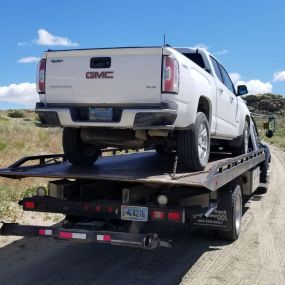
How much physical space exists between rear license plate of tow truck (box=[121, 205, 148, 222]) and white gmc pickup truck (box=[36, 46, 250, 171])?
0.92 metres

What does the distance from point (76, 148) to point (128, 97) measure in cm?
165

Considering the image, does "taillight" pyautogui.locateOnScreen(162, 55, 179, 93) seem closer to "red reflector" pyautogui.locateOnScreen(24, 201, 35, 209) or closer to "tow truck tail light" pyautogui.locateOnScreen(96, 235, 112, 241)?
"tow truck tail light" pyautogui.locateOnScreen(96, 235, 112, 241)

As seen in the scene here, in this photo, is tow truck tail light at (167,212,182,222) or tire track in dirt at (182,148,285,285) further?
tire track in dirt at (182,148,285,285)

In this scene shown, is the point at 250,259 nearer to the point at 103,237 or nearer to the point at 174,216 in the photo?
the point at 174,216

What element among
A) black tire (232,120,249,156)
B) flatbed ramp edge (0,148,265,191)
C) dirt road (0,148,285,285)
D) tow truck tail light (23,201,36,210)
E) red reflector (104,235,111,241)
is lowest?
dirt road (0,148,285,285)

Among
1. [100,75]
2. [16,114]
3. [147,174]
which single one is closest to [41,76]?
[100,75]

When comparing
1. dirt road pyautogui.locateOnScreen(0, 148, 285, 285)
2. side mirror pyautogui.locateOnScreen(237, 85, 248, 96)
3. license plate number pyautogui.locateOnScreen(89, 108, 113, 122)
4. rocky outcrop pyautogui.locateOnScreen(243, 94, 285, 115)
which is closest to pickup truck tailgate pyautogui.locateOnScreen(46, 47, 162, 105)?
license plate number pyautogui.locateOnScreen(89, 108, 113, 122)

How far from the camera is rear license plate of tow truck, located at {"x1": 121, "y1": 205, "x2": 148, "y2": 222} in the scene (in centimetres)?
530

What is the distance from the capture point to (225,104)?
27.2ft

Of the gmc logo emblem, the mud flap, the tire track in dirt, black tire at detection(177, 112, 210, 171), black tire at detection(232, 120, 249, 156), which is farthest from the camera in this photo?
black tire at detection(232, 120, 249, 156)

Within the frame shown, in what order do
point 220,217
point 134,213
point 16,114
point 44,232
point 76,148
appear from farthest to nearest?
point 16,114
point 76,148
point 220,217
point 44,232
point 134,213

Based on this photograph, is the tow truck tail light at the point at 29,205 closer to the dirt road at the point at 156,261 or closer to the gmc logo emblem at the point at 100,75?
the dirt road at the point at 156,261

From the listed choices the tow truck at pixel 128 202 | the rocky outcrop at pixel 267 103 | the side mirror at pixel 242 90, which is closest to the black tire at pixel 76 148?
the tow truck at pixel 128 202

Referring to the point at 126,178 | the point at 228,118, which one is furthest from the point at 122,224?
the point at 228,118
